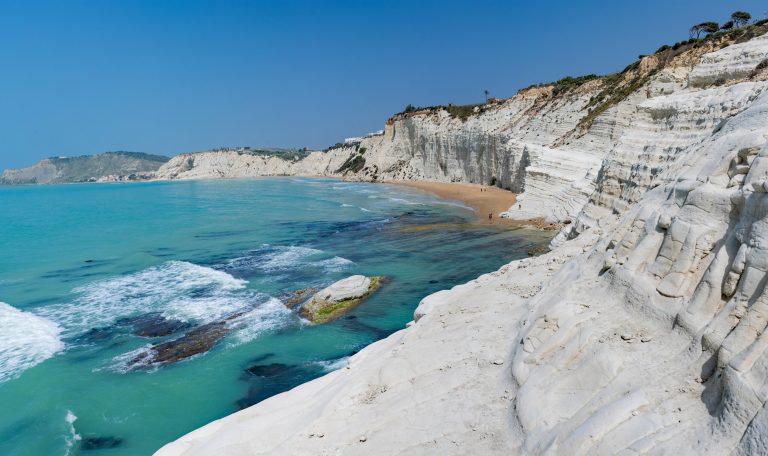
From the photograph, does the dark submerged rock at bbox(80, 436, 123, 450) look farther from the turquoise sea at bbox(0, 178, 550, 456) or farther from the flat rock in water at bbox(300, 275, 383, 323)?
the flat rock in water at bbox(300, 275, 383, 323)

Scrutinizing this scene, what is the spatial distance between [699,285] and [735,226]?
3.07ft

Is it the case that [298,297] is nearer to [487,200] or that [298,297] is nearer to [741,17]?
[487,200]

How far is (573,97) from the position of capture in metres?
50.8

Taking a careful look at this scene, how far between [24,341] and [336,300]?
37.2 feet

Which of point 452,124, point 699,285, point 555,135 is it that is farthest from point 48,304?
point 452,124

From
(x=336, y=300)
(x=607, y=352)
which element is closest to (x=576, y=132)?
(x=336, y=300)

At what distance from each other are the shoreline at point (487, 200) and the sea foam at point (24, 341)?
1063 inches

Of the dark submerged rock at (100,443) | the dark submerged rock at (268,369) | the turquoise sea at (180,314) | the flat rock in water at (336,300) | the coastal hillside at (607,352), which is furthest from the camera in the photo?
the flat rock in water at (336,300)

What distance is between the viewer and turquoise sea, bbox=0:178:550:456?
11.4 meters

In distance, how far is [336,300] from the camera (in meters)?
17.4

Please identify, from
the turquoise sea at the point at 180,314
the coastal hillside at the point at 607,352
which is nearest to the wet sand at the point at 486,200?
the turquoise sea at the point at 180,314

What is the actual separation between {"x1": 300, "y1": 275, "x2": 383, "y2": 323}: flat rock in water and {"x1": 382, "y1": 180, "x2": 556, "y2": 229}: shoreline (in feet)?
54.6

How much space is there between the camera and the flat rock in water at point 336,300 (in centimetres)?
1661

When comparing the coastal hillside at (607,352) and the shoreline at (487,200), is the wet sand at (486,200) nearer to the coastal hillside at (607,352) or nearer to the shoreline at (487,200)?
the shoreline at (487,200)
